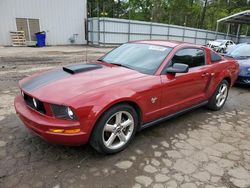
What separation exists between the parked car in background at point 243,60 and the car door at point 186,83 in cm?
329

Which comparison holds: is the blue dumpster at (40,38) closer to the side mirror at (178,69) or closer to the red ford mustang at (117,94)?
the red ford mustang at (117,94)

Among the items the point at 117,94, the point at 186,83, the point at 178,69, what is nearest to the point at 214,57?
the point at 186,83

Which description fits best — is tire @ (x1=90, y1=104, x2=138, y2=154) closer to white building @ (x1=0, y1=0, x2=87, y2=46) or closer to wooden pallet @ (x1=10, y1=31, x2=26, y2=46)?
wooden pallet @ (x1=10, y1=31, x2=26, y2=46)

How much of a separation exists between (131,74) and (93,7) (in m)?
35.9

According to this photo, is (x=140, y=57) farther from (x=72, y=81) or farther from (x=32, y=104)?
(x=32, y=104)

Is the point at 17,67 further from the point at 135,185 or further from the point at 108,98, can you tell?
the point at 135,185

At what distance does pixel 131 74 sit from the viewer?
129 inches

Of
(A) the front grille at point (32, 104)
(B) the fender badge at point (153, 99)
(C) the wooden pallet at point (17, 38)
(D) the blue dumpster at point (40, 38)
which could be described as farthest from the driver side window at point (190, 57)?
(C) the wooden pallet at point (17, 38)

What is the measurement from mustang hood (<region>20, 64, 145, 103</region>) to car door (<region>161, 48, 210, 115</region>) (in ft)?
1.85

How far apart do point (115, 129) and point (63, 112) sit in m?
0.75

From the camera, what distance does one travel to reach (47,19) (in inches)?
767

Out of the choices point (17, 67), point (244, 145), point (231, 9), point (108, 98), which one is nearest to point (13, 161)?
point (108, 98)

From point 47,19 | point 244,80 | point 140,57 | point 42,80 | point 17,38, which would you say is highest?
point 47,19

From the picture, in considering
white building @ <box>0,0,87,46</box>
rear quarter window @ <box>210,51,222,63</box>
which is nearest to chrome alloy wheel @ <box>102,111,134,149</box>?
rear quarter window @ <box>210,51,222,63</box>
